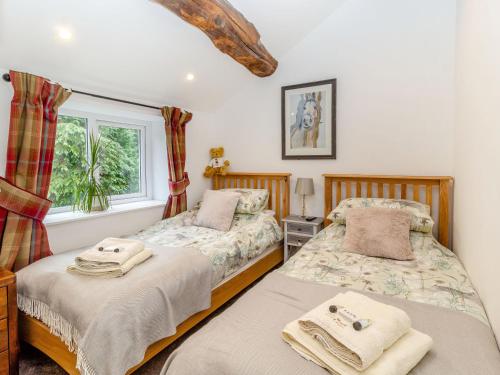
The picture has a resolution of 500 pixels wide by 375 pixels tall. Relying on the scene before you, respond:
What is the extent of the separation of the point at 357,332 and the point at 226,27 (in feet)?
6.82

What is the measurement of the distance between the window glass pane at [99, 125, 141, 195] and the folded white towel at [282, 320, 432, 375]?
2409 millimetres

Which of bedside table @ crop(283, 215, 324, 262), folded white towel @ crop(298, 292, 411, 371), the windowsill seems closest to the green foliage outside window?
the windowsill

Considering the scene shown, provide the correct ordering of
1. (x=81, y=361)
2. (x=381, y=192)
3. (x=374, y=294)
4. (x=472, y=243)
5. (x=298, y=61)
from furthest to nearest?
1. (x=298, y=61)
2. (x=381, y=192)
3. (x=472, y=243)
4. (x=374, y=294)
5. (x=81, y=361)

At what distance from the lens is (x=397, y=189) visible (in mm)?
2734

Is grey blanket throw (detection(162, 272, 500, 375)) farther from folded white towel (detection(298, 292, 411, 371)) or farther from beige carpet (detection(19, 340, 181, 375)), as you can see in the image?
beige carpet (detection(19, 340, 181, 375))

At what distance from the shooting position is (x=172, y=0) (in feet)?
5.72

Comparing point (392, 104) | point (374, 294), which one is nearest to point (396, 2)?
point (392, 104)

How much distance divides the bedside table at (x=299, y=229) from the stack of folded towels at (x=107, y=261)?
5.38 feet

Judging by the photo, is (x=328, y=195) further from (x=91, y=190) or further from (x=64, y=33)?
(x=64, y=33)

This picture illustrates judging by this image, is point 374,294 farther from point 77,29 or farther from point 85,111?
point 85,111

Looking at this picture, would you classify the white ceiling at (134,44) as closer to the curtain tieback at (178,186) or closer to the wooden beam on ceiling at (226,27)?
the wooden beam on ceiling at (226,27)

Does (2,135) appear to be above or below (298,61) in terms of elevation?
below

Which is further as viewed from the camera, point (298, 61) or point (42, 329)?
point (298, 61)

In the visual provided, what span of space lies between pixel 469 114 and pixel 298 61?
1.83 m
